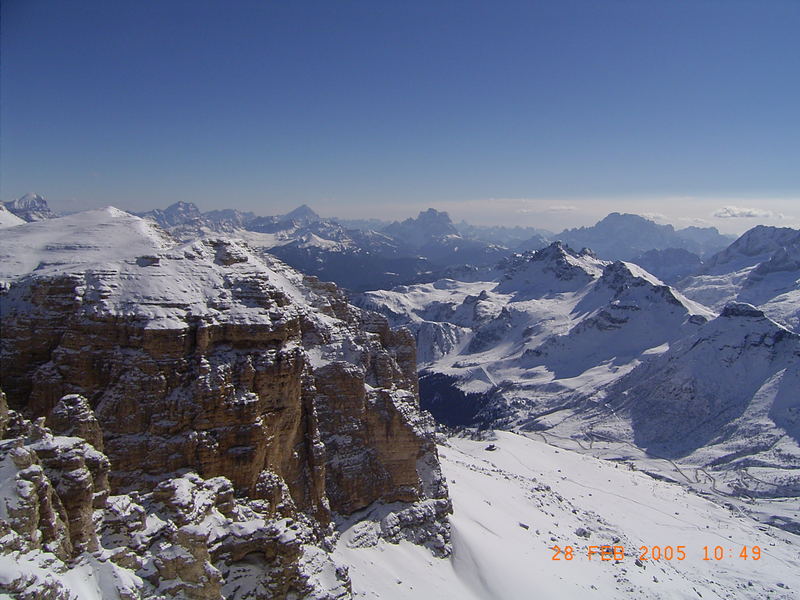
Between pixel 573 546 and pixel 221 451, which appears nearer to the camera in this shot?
pixel 221 451

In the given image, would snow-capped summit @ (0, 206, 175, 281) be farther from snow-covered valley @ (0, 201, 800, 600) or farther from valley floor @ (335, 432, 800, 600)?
valley floor @ (335, 432, 800, 600)

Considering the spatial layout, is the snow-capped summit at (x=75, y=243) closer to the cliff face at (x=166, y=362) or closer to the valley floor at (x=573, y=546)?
the cliff face at (x=166, y=362)

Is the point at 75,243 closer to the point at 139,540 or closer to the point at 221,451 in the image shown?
the point at 221,451

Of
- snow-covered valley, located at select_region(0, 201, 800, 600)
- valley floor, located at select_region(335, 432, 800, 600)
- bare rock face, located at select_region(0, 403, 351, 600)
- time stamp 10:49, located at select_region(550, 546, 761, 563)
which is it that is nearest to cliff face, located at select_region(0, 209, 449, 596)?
snow-covered valley, located at select_region(0, 201, 800, 600)

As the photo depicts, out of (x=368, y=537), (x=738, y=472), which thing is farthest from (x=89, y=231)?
(x=738, y=472)

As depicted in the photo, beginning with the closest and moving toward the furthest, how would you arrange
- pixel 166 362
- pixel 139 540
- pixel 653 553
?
1. pixel 139 540
2. pixel 166 362
3. pixel 653 553

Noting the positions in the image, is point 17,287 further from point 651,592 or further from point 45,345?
point 651,592

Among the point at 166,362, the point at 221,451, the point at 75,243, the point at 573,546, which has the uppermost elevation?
the point at 75,243

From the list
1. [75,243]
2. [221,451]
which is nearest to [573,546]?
[221,451]
